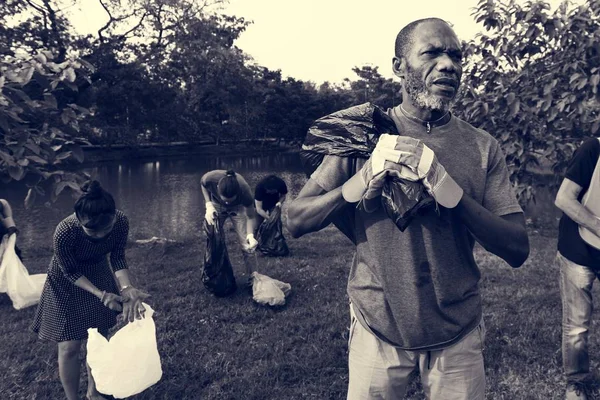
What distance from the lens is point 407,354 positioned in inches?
71.8

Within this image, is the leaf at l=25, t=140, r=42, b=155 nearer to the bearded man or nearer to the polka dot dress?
the polka dot dress

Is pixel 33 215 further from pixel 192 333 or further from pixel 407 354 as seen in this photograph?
pixel 407 354

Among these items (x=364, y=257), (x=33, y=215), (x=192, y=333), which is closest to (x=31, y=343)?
(x=192, y=333)

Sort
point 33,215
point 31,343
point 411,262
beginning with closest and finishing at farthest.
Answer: point 411,262
point 31,343
point 33,215

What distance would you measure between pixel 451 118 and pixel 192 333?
3663mm

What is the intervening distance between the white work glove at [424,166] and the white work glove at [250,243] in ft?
14.2

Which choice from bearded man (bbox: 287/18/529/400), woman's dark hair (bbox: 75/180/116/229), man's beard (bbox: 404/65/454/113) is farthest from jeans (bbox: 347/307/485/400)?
woman's dark hair (bbox: 75/180/116/229)

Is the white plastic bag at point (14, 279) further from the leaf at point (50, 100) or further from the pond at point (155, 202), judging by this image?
the leaf at point (50, 100)

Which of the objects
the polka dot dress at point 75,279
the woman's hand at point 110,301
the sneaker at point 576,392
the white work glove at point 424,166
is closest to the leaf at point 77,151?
the polka dot dress at point 75,279

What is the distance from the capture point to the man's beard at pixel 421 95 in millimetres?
1775

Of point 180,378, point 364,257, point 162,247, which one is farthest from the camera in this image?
point 162,247

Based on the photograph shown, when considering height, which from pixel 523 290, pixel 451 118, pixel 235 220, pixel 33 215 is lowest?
pixel 33 215

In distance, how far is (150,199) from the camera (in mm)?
17391

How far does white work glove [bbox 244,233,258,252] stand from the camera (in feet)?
18.9
